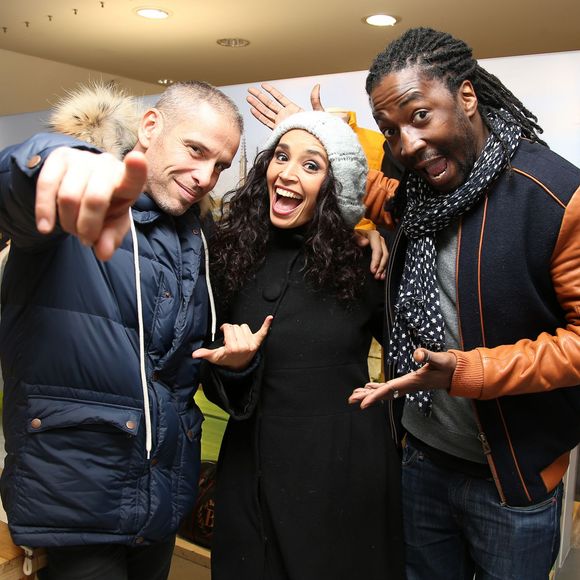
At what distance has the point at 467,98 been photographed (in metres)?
1.22

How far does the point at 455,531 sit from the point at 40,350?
0.94m

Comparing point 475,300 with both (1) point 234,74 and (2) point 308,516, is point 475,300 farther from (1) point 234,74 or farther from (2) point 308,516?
(1) point 234,74

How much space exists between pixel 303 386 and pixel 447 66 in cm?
71

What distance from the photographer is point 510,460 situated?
1.20m

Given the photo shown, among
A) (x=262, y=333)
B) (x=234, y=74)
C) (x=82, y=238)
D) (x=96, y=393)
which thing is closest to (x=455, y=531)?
(x=262, y=333)

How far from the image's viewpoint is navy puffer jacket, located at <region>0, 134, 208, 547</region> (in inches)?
43.4

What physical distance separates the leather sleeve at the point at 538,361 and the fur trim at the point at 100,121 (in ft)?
2.66

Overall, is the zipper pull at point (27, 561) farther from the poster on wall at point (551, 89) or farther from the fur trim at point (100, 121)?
the poster on wall at point (551, 89)

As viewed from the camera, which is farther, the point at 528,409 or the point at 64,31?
the point at 64,31

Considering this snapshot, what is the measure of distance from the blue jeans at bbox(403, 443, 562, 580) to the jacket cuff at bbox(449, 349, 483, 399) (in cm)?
29

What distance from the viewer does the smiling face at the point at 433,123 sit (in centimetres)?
117

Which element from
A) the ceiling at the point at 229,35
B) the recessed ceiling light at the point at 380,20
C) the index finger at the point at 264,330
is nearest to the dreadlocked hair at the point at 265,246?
the index finger at the point at 264,330

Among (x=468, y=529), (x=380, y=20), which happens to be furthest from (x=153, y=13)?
(x=468, y=529)

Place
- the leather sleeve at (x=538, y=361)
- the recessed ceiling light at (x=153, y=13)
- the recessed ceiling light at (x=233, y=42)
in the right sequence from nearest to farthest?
1. the leather sleeve at (x=538, y=361)
2. the recessed ceiling light at (x=153, y=13)
3. the recessed ceiling light at (x=233, y=42)
